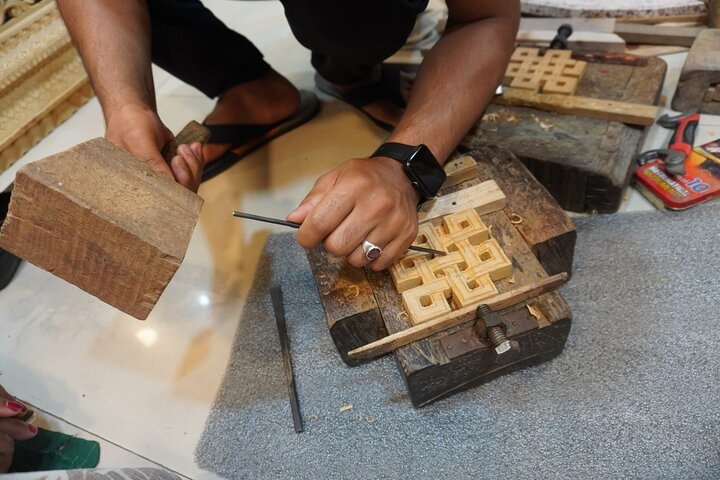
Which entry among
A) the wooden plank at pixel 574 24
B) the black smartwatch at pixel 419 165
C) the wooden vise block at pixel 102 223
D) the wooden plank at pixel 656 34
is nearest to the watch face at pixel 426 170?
the black smartwatch at pixel 419 165

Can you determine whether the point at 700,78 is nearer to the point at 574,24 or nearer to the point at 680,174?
the point at 680,174

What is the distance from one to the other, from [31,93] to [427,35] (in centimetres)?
166

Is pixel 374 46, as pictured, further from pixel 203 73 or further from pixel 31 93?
pixel 31 93

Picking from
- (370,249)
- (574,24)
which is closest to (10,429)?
(370,249)

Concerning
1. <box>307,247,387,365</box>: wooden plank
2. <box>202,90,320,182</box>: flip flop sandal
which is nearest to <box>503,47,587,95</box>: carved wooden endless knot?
<box>202,90,320,182</box>: flip flop sandal

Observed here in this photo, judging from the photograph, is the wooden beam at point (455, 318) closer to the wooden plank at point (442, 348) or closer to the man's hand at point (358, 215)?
the wooden plank at point (442, 348)

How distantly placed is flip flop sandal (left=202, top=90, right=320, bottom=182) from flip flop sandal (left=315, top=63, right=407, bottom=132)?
0.20 m

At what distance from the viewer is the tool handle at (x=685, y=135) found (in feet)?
5.13

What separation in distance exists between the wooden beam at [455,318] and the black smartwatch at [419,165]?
29cm

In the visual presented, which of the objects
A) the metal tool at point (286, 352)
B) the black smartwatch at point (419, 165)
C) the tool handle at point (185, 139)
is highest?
the tool handle at point (185, 139)

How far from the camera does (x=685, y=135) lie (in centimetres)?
162

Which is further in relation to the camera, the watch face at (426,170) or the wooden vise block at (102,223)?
the watch face at (426,170)

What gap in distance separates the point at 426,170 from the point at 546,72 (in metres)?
0.84

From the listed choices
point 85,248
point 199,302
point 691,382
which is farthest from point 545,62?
point 85,248
